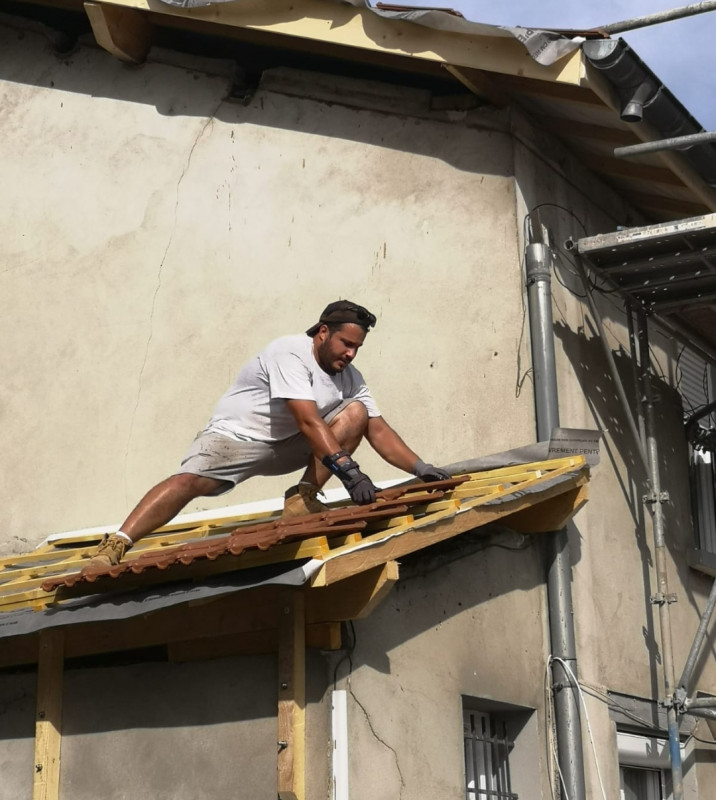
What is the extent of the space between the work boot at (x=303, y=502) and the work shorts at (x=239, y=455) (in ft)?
0.92

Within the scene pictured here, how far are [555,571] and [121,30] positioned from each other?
5.27 metres

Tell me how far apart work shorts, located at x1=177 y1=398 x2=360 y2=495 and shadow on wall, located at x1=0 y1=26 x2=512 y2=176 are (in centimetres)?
286

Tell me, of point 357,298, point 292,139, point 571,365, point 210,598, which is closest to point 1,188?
point 292,139

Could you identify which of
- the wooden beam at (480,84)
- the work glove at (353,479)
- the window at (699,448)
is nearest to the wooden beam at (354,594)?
the work glove at (353,479)

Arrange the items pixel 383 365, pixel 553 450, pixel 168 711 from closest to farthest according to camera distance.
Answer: pixel 168 711 → pixel 553 450 → pixel 383 365

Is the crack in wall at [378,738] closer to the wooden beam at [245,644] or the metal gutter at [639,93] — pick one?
the wooden beam at [245,644]

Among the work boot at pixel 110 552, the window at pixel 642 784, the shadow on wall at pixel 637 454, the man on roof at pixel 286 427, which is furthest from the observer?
the shadow on wall at pixel 637 454

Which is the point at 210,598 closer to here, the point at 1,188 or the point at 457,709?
the point at 457,709

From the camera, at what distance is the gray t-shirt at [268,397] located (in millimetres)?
7609

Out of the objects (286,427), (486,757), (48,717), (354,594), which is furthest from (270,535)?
(486,757)

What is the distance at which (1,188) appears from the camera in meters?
10.8

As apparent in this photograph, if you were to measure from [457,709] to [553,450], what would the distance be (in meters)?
1.83

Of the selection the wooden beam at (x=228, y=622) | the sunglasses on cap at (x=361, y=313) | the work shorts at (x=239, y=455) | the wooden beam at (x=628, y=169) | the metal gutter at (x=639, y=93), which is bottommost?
the wooden beam at (x=228, y=622)

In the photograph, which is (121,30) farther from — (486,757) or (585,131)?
(486,757)
